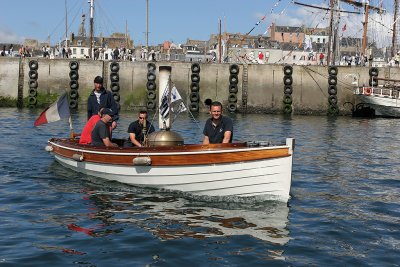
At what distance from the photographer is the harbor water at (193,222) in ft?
30.3

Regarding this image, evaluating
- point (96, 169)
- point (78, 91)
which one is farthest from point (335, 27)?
point (96, 169)

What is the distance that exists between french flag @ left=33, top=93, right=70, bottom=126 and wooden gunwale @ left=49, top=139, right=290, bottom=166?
3214 mm

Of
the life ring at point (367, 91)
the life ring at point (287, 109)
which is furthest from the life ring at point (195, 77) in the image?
the life ring at point (367, 91)

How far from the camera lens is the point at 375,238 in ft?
34.5

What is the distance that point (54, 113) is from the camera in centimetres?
1811

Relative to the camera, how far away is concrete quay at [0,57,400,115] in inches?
1607

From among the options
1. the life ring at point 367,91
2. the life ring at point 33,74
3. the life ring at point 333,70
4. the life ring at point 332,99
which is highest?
the life ring at point 333,70

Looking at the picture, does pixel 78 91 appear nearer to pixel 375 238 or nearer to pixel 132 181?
pixel 132 181

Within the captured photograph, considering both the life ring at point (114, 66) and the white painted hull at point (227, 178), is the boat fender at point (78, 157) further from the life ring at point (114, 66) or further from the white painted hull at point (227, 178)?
the life ring at point (114, 66)

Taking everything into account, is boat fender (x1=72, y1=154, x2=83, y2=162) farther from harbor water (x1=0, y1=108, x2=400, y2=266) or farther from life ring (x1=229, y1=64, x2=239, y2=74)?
life ring (x1=229, y1=64, x2=239, y2=74)

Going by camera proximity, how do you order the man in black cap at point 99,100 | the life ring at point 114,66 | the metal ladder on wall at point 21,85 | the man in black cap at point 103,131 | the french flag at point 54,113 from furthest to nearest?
the metal ladder on wall at point 21,85 < the life ring at point 114,66 < the french flag at point 54,113 < the man in black cap at point 99,100 < the man in black cap at point 103,131

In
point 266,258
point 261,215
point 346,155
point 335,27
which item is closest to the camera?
point 266,258

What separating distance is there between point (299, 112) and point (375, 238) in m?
30.6

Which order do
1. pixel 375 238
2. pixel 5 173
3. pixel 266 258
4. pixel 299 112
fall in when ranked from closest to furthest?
pixel 266 258 → pixel 375 238 → pixel 5 173 → pixel 299 112
